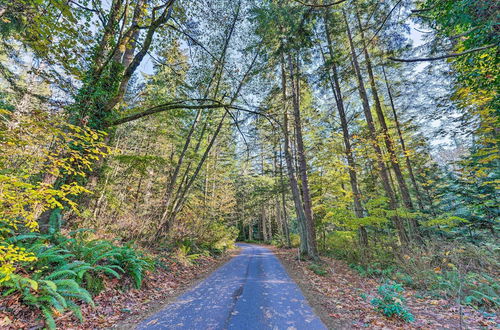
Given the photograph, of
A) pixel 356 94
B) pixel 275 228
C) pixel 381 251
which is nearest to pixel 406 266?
pixel 381 251

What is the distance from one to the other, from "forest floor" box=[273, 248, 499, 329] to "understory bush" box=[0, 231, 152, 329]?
168 inches

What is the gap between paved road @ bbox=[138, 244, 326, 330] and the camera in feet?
10.8

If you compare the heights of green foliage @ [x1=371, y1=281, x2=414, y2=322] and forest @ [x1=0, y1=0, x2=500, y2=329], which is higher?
forest @ [x1=0, y1=0, x2=500, y2=329]

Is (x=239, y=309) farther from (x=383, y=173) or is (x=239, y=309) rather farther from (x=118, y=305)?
(x=383, y=173)

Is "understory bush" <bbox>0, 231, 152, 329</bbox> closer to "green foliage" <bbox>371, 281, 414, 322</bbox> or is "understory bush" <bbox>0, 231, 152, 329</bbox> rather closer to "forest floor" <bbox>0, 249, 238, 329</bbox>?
"forest floor" <bbox>0, 249, 238, 329</bbox>

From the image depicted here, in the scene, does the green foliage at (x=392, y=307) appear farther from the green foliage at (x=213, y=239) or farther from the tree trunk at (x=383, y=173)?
the green foliage at (x=213, y=239)

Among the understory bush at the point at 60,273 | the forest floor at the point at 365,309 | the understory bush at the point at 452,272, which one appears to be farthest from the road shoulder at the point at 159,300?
the understory bush at the point at 452,272

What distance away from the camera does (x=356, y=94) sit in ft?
37.9

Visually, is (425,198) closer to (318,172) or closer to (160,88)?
(318,172)

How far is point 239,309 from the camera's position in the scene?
3.86 metres

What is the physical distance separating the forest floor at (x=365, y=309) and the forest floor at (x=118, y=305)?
3429mm

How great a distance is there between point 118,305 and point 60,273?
1.30 metres

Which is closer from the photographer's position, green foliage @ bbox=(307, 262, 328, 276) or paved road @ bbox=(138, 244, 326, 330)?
paved road @ bbox=(138, 244, 326, 330)

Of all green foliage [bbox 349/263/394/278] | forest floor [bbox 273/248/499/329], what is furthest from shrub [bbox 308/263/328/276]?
green foliage [bbox 349/263/394/278]
